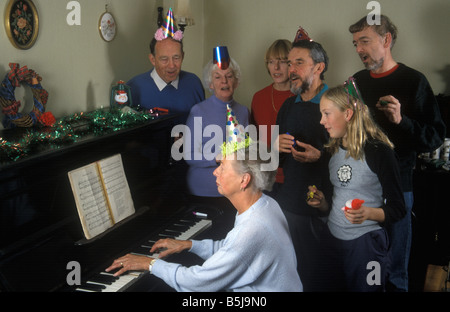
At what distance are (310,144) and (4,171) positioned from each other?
1641 millimetres

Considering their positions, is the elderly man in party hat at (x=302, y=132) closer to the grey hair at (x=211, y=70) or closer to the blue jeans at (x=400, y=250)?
the grey hair at (x=211, y=70)

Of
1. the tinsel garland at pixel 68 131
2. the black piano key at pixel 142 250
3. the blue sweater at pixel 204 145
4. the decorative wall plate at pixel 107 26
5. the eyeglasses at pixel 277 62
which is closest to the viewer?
the tinsel garland at pixel 68 131

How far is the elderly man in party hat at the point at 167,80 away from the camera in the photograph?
280 centimetres

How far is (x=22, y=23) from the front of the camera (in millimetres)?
2301

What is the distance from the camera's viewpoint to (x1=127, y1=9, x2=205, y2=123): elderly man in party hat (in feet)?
9.20

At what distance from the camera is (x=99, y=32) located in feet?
9.44

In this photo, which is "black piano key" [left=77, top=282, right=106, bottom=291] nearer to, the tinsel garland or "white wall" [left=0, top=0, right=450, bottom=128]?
the tinsel garland

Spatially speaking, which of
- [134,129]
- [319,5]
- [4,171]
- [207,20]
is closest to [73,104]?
[134,129]

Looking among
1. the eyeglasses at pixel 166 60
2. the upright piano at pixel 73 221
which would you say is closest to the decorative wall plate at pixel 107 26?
the eyeglasses at pixel 166 60

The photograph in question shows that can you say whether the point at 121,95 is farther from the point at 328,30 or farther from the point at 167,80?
the point at 328,30

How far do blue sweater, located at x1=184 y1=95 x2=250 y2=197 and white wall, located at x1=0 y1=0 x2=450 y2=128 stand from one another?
774 mm

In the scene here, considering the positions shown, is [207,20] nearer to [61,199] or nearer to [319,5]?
[319,5]

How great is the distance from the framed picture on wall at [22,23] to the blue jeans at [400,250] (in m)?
2.50

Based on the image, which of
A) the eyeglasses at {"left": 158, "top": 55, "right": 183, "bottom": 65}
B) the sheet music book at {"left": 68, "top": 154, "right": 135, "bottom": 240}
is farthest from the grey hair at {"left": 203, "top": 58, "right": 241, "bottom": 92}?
the sheet music book at {"left": 68, "top": 154, "right": 135, "bottom": 240}
